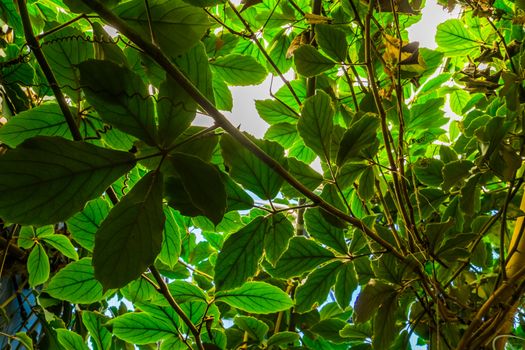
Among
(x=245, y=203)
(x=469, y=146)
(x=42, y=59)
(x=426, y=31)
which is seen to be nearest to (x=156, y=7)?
(x=42, y=59)

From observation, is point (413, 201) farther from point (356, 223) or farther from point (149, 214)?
point (149, 214)

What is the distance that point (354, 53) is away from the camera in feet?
3.54

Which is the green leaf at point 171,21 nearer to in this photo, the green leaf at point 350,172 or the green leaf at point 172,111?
the green leaf at point 172,111

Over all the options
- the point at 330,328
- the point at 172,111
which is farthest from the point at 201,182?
the point at 330,328

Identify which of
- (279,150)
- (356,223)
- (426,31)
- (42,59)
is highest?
(426,31)

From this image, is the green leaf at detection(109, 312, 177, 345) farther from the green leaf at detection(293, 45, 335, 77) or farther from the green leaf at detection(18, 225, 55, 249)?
the green leaf at detection(293, 45, 335, 77)

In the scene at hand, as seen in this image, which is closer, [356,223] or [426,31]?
[356,223]

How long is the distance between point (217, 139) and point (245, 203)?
0.40ft

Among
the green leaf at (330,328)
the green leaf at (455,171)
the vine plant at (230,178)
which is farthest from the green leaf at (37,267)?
the green leaf at (455,171)

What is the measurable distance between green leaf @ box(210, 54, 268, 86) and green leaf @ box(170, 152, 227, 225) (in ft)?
1.28

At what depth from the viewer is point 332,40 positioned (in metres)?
0.71

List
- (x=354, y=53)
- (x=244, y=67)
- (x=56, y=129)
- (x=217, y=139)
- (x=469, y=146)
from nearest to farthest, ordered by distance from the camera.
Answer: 1. (x=217, y=139)
2. (x=56, y=129)
3. (x=244, y=67)
4. (x=469, y=146)
5. (x=354, y=53)

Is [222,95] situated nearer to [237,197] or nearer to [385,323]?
[237,197]

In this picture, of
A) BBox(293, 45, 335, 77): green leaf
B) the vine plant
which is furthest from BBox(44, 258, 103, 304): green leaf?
BBox(293, 45, 335, 77): green leaf
